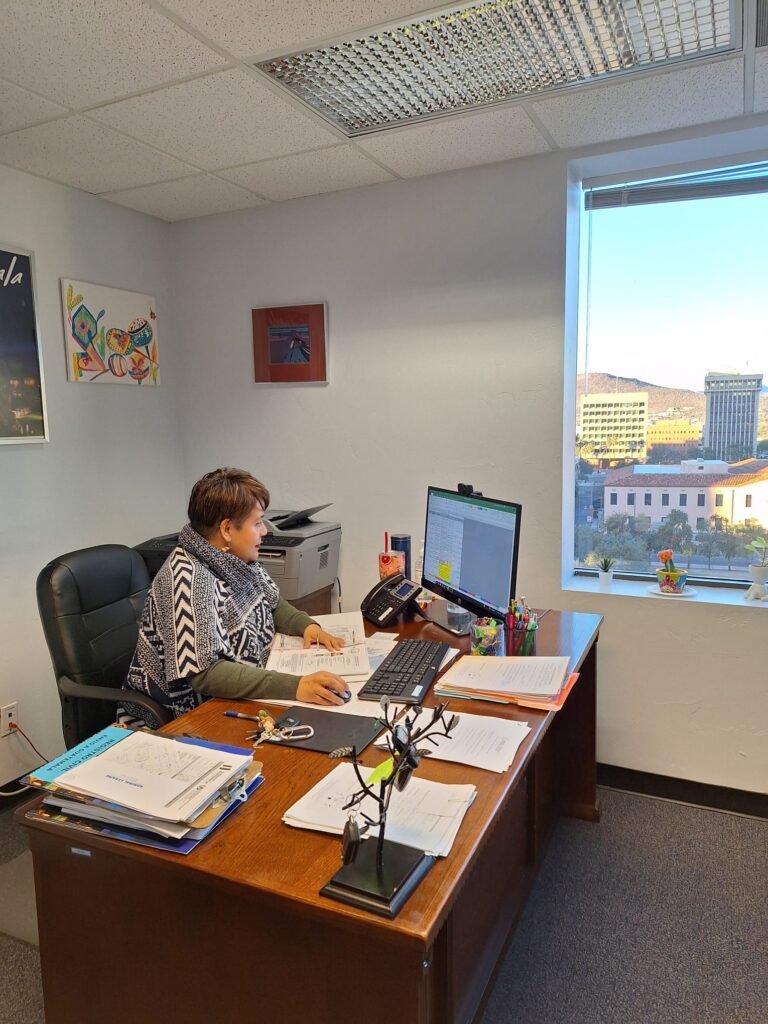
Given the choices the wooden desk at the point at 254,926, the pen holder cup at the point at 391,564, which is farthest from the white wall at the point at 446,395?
the wooden desk at the point at 254,926

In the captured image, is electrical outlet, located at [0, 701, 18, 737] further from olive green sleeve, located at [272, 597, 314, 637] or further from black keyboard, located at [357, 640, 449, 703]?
black keyboard, located at [357, 640, 449, 703]

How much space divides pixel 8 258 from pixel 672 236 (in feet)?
8.41

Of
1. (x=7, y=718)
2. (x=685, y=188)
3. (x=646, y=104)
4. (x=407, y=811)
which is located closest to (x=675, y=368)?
(x=685, y=188)

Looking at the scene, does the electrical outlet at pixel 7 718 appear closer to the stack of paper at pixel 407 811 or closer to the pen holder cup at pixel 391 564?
the pen holder cup at pixel 391 564

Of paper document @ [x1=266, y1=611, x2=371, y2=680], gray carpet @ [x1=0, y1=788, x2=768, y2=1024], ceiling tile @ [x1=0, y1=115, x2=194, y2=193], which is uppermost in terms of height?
ceiling tile @ [x1=0, y1=115, x2=194, y2=193]

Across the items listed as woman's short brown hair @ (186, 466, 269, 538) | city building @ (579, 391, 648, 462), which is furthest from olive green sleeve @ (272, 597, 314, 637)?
city building @ (579, 391, 648, 462)

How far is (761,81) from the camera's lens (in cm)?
206

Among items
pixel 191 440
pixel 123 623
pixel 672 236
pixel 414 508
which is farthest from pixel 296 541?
pixel 672 236

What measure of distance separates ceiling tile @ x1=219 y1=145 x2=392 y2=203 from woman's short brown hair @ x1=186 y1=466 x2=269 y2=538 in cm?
142

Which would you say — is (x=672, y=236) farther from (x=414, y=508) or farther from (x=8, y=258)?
(x=8, y=258)

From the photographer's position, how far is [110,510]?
3.10m

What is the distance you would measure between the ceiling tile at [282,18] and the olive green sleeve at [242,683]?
62.0 inches

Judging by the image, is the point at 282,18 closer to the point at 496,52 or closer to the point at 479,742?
the point at 496,52

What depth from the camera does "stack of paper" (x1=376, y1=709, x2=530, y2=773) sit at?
4.42 feet
